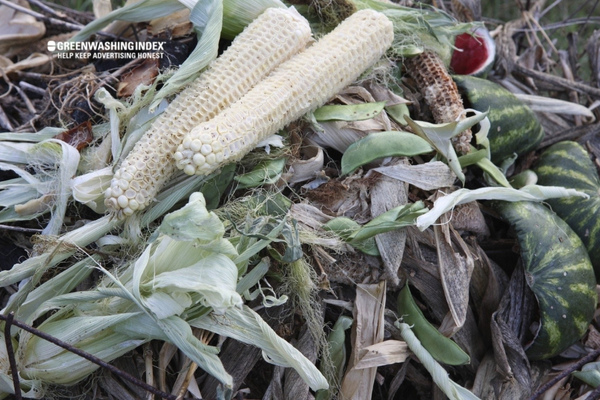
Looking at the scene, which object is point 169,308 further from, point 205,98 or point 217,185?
point 205,98

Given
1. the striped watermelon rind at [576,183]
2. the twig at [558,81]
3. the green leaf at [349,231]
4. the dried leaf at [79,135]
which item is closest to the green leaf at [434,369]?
the green leaf at [349,231]

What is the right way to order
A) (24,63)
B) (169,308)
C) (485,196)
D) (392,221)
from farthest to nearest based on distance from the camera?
(24,63)
(485,196)
(392,221)
(169,308)

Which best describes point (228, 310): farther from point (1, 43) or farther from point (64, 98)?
point (1, 43)

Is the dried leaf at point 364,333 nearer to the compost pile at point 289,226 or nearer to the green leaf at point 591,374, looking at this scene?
the compost pile at point 289,226

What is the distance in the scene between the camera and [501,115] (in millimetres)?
1327

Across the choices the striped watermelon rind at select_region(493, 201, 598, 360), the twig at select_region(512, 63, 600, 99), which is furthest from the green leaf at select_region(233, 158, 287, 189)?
the twig at select_region(512, 63, 600, 99)

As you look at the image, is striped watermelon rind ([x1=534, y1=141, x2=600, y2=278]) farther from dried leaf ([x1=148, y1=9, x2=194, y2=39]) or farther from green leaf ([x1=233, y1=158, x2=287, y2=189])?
dried leaf ([x1=148, y1=9, x2=194, y2=39])

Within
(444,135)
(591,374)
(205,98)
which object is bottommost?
(591,374)

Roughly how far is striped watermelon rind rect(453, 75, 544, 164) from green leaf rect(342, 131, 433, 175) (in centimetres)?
26

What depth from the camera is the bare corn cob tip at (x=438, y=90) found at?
1.25 meters

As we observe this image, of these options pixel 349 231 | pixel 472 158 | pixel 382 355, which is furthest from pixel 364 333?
pixel 472 158

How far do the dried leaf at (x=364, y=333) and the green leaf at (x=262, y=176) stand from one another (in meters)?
0.28

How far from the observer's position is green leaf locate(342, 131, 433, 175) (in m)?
1.13

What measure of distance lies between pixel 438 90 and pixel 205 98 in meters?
0.53
